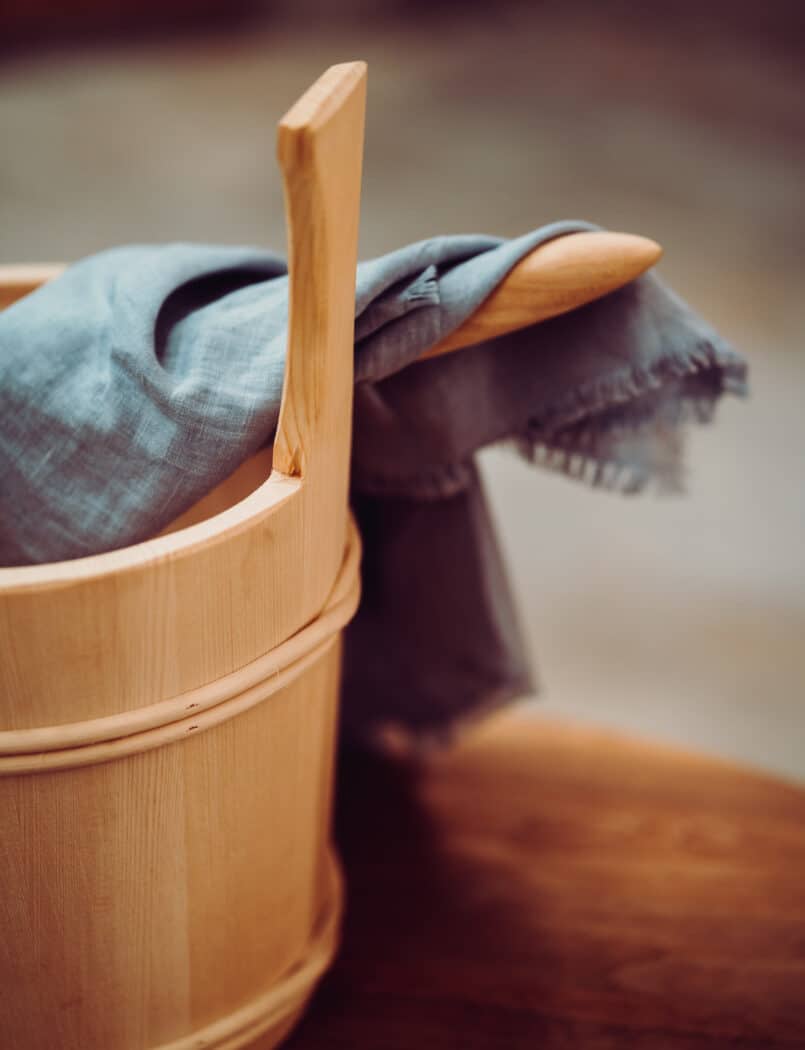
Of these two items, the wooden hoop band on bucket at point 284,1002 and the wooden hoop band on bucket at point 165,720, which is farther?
the wooden hoop band on bucket at point 284,1002

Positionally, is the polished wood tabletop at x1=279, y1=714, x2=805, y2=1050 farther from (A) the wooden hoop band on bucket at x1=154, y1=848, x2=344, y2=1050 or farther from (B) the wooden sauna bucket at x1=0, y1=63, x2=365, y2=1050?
(B) the wooden sauna bucket at x1=0, y1=63, x2=365, y2=1050

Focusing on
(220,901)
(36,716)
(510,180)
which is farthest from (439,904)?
(510,180)

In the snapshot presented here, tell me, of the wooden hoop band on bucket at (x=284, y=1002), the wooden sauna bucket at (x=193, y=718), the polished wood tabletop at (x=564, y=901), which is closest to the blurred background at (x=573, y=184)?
the polished wood tabletop at (x=564, y=901)

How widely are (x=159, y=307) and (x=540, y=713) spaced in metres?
0.61

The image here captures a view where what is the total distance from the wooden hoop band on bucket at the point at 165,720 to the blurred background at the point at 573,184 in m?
0.59

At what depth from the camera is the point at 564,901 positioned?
84 centimetres

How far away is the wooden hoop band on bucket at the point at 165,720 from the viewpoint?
496 mm

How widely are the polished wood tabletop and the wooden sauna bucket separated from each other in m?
0.15

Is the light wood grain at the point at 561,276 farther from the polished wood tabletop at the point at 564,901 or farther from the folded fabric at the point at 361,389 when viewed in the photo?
the polished wood tabletop at the point at 564,901

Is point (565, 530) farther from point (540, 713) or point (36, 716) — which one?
point (36, 716)

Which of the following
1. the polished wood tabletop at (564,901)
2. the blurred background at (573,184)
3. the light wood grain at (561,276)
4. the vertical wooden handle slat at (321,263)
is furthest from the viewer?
the blurred background at (573,184)

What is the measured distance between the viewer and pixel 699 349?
2.19ft

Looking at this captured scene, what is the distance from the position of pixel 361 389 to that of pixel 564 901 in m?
0.42

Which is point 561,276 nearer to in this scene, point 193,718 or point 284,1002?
point 193,718
